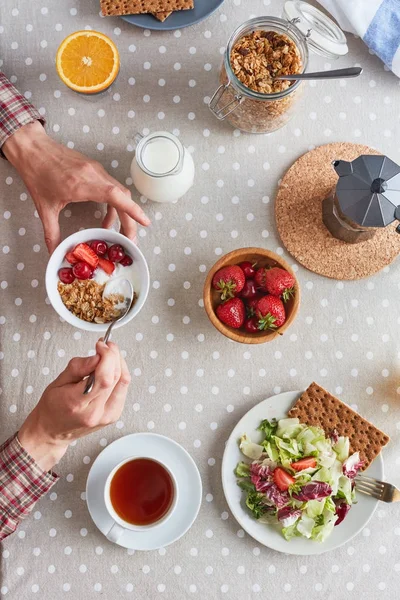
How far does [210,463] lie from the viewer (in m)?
1.45

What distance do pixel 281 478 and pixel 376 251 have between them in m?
0.58

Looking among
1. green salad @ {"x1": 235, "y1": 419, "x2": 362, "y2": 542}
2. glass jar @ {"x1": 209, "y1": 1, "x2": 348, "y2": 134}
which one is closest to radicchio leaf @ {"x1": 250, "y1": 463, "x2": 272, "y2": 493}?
green salad @ {"x1": 235, "y1": 419, "x2": 362, "y2": 542}

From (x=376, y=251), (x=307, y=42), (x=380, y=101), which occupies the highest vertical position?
(x=307, y=42)

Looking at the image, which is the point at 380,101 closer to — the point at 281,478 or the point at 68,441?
the point at 281,478

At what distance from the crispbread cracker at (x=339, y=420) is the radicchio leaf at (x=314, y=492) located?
120mm

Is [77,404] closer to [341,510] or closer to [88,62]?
[341,510]

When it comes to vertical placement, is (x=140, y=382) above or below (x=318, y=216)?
below

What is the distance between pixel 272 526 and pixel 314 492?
15cm

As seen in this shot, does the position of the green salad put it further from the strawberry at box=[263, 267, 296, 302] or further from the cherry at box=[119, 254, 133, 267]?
the cherry at box=[119, 254, 133, 267]

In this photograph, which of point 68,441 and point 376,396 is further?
point 376,396

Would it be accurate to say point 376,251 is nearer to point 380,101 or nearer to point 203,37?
point 380,101

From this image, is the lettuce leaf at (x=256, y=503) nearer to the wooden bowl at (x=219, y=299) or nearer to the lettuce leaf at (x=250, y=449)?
the lettuce leaf at (x=250, y=449)

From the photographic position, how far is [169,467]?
4.60 feet

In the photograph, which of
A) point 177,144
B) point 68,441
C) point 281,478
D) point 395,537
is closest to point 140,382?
point 68,441
